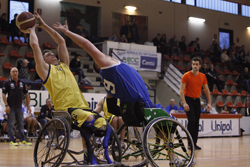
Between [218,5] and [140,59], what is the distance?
31.6 feet

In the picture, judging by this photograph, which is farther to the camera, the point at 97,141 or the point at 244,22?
the point at 244,22

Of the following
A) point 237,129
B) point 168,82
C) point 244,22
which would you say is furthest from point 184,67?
point 244,22

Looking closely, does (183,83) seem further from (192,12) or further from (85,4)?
(192,12)

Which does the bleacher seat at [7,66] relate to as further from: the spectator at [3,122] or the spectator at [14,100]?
the spectator at [14,100]

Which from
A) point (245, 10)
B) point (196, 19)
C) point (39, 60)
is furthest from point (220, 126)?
point (245, 10)

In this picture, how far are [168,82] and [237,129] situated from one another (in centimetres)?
372

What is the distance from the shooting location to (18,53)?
1202 cm

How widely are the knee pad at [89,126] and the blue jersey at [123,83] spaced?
1.20 ft

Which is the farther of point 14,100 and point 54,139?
point 14,100

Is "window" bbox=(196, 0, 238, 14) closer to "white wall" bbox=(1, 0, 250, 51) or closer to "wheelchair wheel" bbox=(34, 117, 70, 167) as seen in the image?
"white wall" bbox=(1, 0, 250, 51)

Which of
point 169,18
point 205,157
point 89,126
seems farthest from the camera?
point 169,18

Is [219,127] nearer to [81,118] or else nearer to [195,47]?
[195,47]

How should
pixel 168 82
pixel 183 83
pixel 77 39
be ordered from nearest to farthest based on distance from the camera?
1. pixel 77 39
2. pixel 183 83
3. pixel 168 82

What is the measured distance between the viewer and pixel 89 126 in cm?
326
